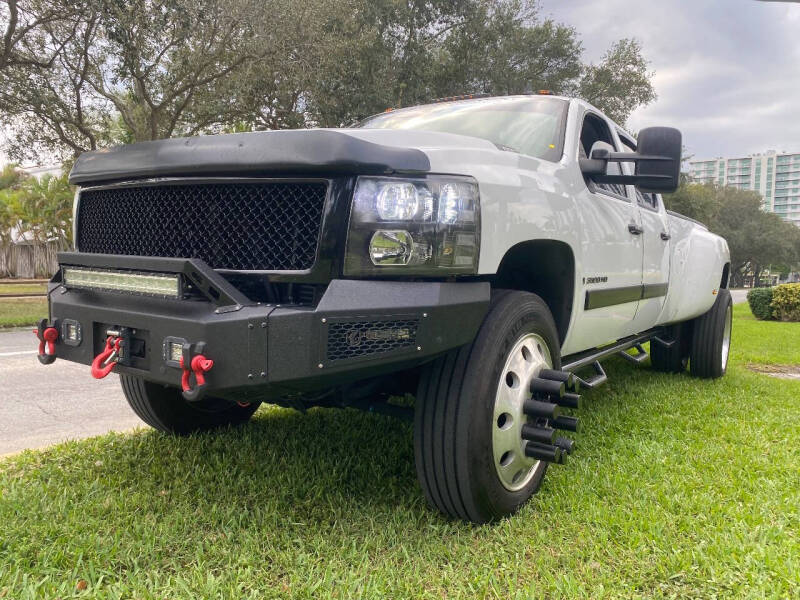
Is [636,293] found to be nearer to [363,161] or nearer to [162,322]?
[363,161]

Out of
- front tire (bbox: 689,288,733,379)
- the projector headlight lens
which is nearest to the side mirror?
the projector headlight lens

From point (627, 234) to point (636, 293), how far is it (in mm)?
431

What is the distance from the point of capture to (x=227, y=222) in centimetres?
224

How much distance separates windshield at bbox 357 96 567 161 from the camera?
10.5 ft

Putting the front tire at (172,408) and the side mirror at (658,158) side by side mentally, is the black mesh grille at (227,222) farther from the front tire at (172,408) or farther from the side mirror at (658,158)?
the side mirror at (658,158)

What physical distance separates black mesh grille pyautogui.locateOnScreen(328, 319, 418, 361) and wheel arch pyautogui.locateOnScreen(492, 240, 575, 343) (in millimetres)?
903

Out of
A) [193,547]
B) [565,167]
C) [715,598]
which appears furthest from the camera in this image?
[565,167]

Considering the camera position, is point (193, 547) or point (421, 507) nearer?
point (193, 547)

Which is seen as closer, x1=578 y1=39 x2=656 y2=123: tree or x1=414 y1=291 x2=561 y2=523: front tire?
x1=414 y1=291 x2=561 y2=523: front tire

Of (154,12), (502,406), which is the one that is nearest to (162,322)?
(502,406)

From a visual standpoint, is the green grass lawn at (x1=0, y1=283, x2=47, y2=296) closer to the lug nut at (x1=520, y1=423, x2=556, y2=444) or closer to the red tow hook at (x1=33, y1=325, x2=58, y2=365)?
the red tow hook at (x1=33, y1=325, x2=58, y2=365)

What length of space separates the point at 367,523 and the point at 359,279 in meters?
1.08

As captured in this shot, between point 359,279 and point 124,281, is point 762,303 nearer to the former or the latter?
point 359,279

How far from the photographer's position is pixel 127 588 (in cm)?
204
